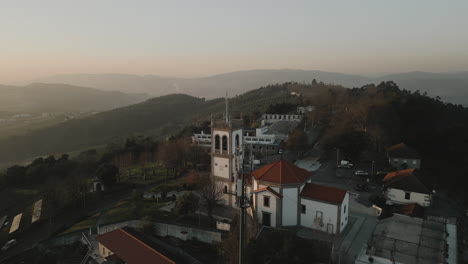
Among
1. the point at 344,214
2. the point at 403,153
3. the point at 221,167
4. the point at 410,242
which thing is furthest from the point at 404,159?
the point at 221,167

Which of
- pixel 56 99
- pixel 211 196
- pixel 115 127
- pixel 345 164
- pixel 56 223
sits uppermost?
pixel 211 196

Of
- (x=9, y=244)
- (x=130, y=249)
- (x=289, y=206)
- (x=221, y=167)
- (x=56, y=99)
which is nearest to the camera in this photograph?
(x=130, y=249)

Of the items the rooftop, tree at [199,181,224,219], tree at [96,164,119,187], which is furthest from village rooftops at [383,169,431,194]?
tree at [96,164,119,187]

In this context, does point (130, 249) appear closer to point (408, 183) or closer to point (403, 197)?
point (403, 197)

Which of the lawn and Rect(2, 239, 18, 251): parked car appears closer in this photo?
Rect(2, 239, 18, 251): parked car

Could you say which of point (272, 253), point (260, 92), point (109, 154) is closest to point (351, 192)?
point (272, 253)

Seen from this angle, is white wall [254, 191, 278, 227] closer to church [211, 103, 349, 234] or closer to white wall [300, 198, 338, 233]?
church [211, 103, 349, 234]
